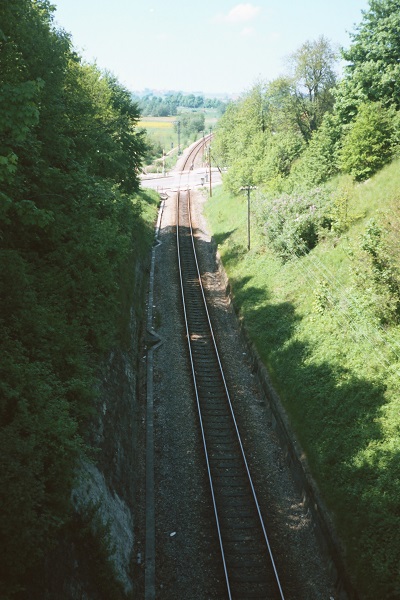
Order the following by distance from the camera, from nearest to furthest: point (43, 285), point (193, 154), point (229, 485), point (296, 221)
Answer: point (43, 285) < point (229, 485) < point (296, 221) < point (193, 154)

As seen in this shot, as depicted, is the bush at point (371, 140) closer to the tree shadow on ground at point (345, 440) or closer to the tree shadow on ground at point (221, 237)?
the tree shadow on ground at point (345, 440)

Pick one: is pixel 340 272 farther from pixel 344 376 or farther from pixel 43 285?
pixel 43 285

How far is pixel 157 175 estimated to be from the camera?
78.2 metres

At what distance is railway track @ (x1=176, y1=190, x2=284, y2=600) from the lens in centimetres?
1137

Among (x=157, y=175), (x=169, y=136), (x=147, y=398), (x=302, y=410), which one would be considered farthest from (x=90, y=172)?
(x=169, y=136)

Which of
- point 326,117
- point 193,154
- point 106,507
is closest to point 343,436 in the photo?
point 106,507

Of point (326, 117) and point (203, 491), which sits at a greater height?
point (326, 117)

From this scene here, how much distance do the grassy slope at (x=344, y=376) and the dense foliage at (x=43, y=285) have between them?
23.6 ft

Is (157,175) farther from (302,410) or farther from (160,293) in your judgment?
(302,410)

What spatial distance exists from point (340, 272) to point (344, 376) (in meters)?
6.55

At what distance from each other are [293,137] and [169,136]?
108642 mm

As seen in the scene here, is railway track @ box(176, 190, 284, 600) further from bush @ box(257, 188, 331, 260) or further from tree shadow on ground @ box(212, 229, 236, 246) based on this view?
tree shadow on ground @ box(212, 229, 236, 246)

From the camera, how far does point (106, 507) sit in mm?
10820

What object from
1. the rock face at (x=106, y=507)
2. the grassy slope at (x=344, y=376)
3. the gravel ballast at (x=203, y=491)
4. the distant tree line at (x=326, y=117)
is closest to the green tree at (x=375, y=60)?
the distant tree line at (x=326, y=117)
